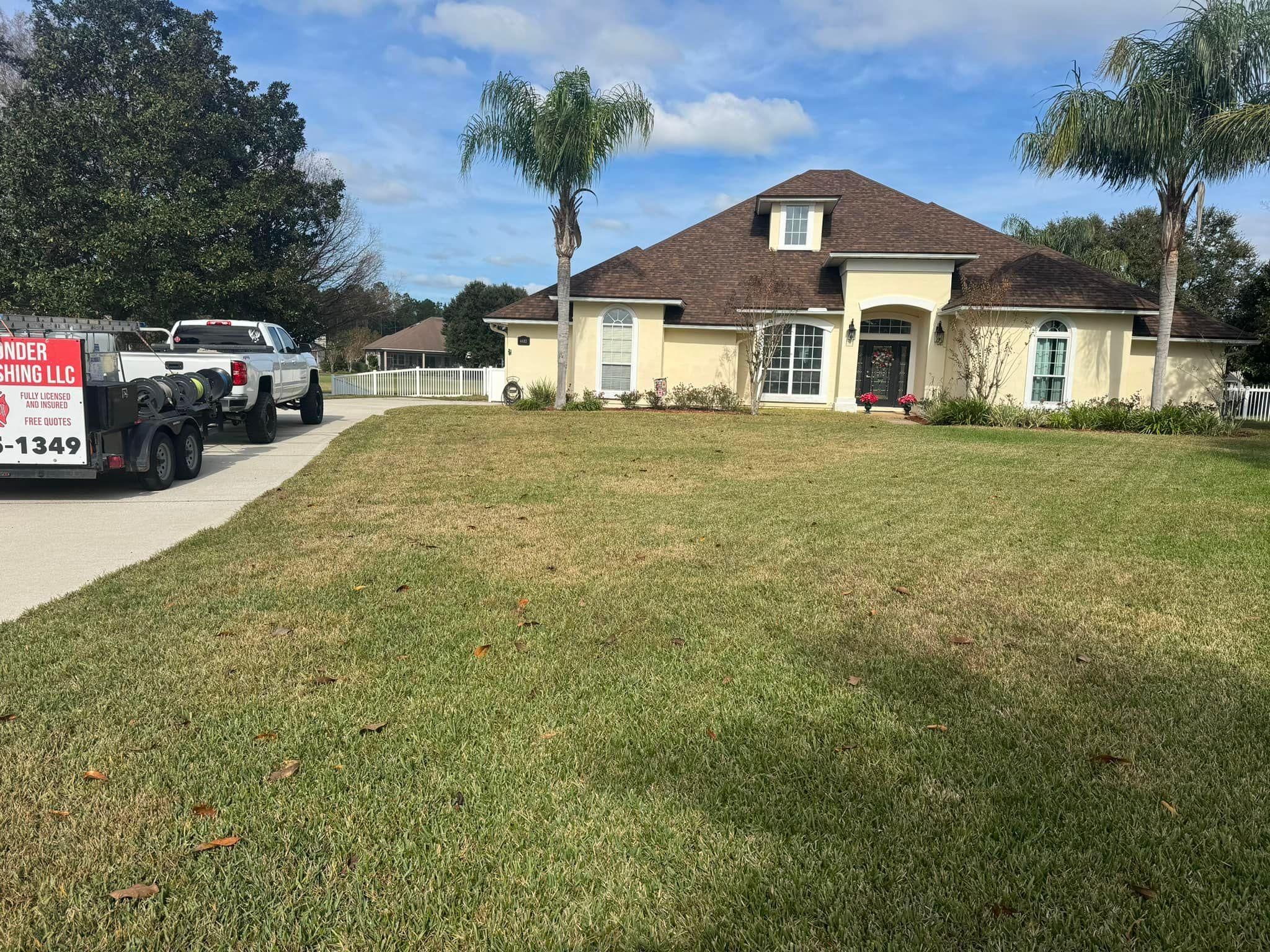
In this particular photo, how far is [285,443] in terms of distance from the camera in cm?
1419

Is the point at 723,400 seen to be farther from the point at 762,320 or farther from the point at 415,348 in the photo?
the point at 415,348

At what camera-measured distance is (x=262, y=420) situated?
13.7 m

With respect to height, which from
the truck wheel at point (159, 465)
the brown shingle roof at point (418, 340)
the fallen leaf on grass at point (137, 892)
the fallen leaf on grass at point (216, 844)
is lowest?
the fallen leaf on grass at point (137, 892)

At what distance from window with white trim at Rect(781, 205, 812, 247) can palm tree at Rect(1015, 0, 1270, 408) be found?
22.4ft

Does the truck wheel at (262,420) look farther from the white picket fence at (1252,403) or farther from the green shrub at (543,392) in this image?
the white picket fence at (1252,403)

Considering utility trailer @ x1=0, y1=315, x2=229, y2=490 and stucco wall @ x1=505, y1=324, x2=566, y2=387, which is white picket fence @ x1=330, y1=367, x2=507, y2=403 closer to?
stucco wall @ x1=505, y1=324, x2=566, y2=387

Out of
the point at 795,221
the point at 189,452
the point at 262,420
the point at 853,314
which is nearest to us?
the point at 189,452

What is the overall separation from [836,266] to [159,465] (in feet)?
62.6

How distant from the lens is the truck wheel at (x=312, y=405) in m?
17.6

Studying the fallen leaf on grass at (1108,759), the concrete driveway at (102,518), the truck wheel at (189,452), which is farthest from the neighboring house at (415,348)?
the fallen leaf on grass at (1108,759)

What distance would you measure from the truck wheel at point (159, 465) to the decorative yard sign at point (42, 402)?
0.85m

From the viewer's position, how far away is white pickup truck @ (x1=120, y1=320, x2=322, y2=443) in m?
12.2

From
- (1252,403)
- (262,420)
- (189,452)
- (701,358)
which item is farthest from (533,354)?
(1252,403)

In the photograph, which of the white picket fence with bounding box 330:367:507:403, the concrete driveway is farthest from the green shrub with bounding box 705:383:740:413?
the white picket fence with bounding box 330:367:507:403
